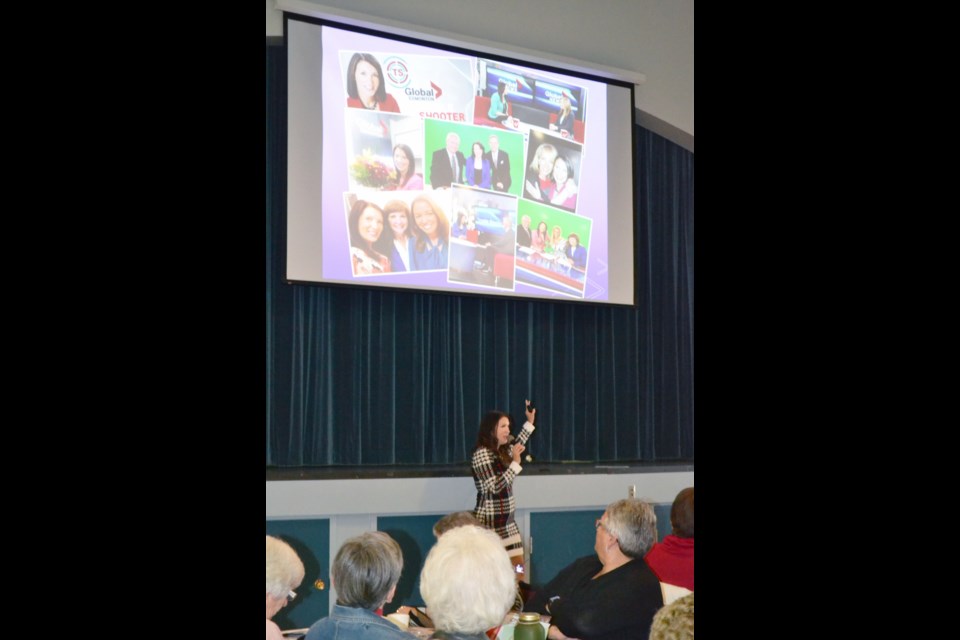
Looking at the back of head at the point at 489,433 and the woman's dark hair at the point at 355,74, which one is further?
the woman's dark hair at the point at 355,74

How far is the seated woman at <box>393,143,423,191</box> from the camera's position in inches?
200

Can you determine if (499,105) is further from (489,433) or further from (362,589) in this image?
(362,589)

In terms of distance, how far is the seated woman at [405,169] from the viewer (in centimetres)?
508

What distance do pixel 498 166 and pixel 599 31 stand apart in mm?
1465

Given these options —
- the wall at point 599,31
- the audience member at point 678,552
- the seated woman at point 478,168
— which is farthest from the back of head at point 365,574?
the wall at point 599,31

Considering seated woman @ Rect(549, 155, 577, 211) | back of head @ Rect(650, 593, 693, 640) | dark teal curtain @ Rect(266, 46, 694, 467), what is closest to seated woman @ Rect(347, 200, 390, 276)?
dark teal curtain @ Rect(266, 46, 694, 467)

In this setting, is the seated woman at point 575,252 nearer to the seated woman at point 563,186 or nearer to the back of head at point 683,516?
the seated woman at point 563,186

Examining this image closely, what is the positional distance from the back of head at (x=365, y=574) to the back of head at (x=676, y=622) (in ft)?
2.06

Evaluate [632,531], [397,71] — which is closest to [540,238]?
[397,71]

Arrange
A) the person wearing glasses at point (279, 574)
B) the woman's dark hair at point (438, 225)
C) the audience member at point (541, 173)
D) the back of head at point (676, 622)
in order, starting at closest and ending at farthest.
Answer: the back of head at point (676, 622)
the person wearing glasses at point (279, 574)
the woman's dark hair at point (438, 225)
the audience member at point (541, 173)
